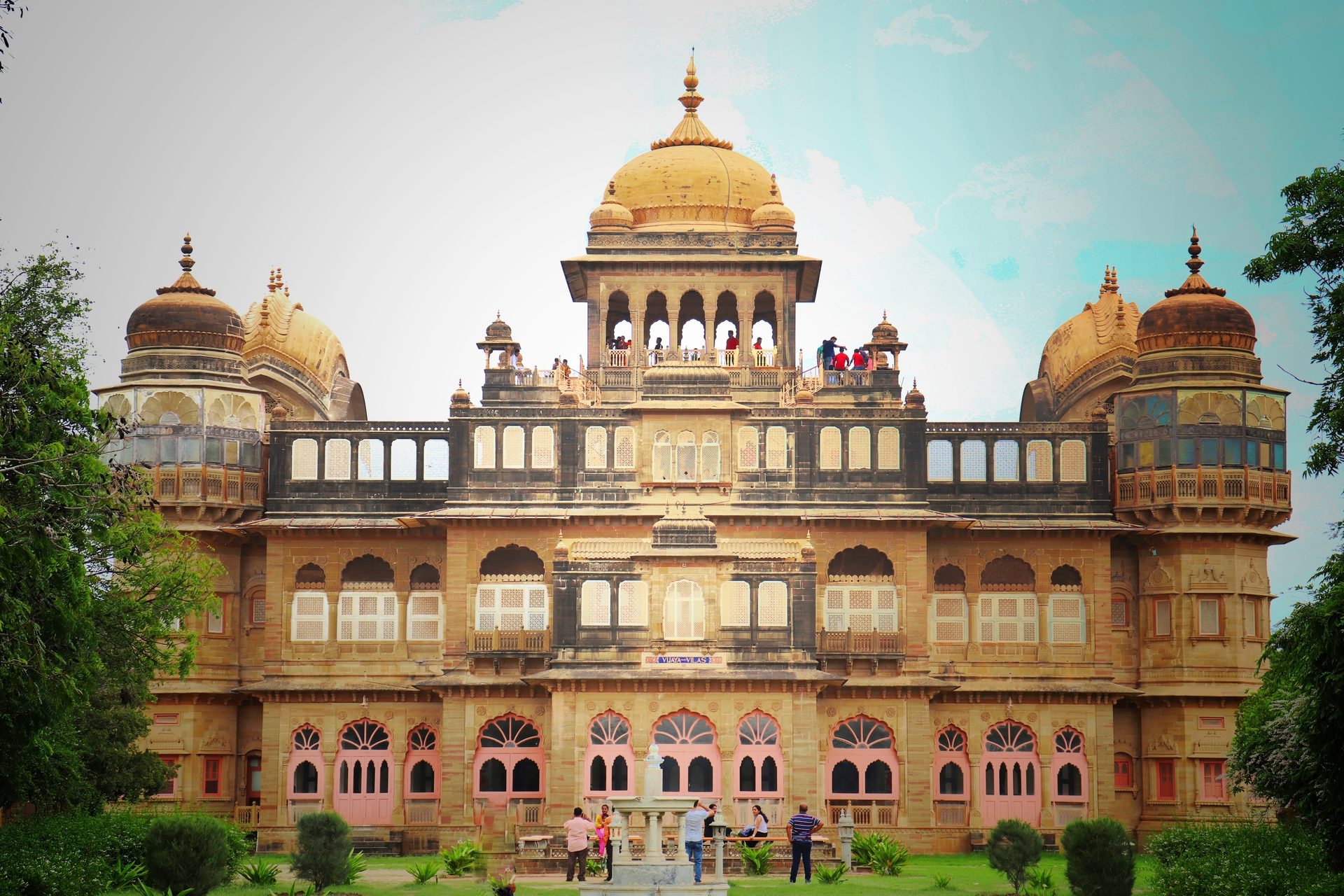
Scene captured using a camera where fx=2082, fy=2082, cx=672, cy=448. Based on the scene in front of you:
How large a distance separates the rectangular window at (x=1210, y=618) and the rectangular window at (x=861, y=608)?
824cm

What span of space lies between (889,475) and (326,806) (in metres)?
16.7

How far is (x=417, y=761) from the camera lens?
176 ft

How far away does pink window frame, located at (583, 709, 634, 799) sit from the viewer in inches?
1912

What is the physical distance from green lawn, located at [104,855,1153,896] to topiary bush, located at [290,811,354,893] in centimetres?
90

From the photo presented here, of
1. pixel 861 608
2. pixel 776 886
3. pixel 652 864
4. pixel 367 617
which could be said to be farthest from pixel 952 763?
pixel 652 864

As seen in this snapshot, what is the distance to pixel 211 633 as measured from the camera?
55.1m

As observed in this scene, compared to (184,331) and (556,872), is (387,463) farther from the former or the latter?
(556,872)

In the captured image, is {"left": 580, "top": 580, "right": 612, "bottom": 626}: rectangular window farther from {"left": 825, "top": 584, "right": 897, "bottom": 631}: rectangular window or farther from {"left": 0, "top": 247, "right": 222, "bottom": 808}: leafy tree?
{"left": 0, "top": 247, "right": 222, "bottom": 808}: leafy tree

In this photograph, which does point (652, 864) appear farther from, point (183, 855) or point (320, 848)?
point (183, 855)

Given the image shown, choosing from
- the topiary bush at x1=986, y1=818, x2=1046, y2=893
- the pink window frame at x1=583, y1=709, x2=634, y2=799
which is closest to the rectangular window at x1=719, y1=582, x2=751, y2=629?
the pink window frame at x1=583, y1=709, x2=634, y2=799

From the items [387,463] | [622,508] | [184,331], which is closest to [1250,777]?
[622,508]

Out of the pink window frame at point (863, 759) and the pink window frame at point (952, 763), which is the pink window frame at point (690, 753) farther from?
the pink window frame at point (952, 763)

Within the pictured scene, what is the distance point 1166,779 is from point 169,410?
2782cm

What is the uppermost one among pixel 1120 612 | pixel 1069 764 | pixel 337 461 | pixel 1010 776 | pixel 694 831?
pixel 337 461
